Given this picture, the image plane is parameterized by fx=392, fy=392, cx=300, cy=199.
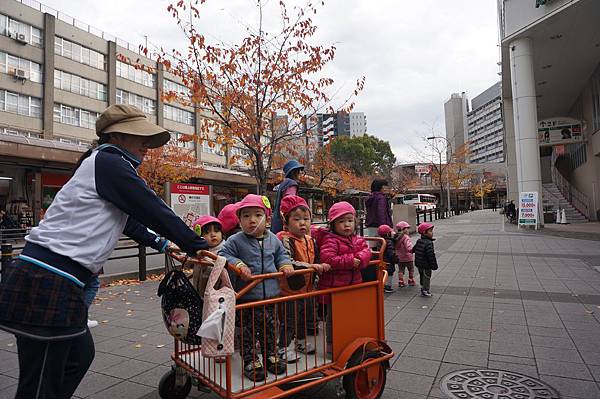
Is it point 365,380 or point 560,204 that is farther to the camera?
point 560,204

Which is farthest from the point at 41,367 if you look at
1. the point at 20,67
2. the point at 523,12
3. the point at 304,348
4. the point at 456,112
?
the point at 456,112

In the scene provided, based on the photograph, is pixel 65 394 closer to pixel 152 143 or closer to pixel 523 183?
pixel 152 143

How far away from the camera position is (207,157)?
46.6 m

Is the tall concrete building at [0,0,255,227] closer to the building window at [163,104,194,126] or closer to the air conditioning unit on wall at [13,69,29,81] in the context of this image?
the air conditioning unit on wall at [13,69,29,81]

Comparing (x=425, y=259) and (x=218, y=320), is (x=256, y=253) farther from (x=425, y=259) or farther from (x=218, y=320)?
(x=425, y=259)

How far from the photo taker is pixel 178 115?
141 feet

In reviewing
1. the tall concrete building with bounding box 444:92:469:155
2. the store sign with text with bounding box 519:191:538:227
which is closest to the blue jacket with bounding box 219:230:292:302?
the store sign with text with bounding box 519:191:538:227

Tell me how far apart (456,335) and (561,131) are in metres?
24.8

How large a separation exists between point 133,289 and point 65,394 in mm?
6168

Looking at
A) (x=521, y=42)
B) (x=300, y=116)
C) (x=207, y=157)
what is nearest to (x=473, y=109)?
(x=207, y=157)

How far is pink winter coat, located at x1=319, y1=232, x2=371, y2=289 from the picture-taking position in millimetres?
3123

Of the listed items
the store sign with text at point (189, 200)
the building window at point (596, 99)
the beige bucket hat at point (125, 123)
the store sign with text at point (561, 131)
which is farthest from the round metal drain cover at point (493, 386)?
the store sign with text at point (561, 131)

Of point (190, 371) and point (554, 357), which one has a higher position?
point (190, 371)

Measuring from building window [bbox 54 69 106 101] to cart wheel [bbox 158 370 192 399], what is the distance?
34423 mm
